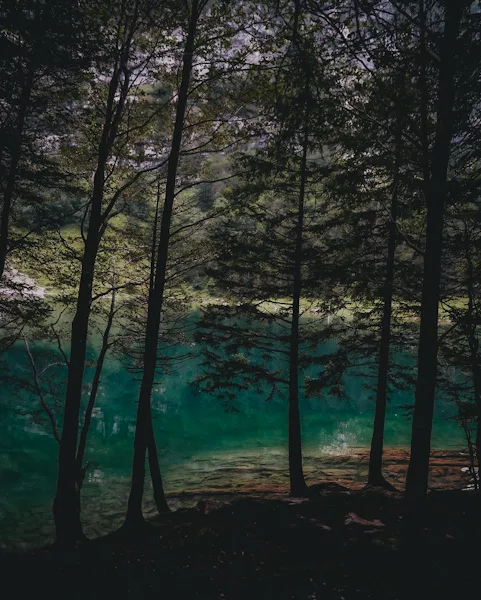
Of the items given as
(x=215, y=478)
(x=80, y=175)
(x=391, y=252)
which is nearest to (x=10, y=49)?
(x=80, y=175)

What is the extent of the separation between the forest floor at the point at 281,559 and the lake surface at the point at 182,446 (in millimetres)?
5848

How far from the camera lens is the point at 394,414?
94.3 ft

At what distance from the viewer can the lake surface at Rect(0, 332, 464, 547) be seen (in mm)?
14227

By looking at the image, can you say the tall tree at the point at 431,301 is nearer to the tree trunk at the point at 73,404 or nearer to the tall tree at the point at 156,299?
the tall tree at the point at 156,299

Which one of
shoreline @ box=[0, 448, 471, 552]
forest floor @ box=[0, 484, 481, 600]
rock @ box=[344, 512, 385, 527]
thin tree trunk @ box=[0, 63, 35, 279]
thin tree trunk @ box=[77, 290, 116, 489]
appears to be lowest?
shoreline @ box=[0, 448, 471, 552]

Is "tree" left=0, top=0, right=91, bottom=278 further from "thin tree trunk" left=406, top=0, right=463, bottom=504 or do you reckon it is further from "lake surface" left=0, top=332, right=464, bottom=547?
"thin tree trunk" left=406, top=0, right=463, bottom=504

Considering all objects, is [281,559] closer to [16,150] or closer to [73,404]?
[73,404]

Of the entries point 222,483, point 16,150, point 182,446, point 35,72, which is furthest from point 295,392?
point 182,446

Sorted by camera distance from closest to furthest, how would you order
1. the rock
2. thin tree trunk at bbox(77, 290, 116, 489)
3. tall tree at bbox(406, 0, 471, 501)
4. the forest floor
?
1. tall tree at bbox(406, 0, 471, 501)
2. the forest floor
3. the rock
4. thin tree trunk at bbox(77, 290, 116, 489)

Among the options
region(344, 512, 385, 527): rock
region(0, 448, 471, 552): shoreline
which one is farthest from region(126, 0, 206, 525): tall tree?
region(344, 512, 385, 527): rock

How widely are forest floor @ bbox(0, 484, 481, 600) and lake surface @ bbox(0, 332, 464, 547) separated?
5848 millimetres

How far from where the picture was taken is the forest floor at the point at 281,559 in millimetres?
4918

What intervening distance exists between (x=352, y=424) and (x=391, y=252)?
1689 centimetres

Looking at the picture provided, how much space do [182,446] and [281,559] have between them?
16.5 meters
